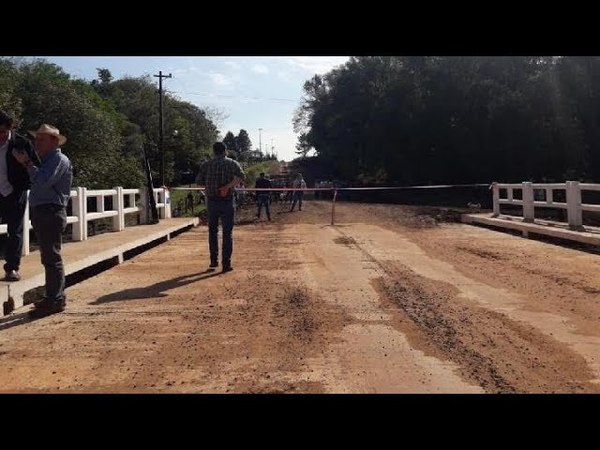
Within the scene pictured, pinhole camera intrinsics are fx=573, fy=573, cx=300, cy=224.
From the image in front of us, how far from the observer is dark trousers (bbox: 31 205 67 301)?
5430mm

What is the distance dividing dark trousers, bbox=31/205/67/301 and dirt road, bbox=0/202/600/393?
396 mm

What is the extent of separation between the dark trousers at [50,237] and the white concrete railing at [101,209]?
1.93m

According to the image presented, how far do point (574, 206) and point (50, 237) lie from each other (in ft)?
33.3

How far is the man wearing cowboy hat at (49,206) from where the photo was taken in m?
5.43

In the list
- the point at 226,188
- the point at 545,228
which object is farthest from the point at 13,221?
the point at 545,228

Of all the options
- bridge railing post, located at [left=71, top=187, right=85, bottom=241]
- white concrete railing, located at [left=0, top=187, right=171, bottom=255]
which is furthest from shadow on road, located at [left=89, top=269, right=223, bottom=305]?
bridge railing post, located at [left=71, top=187, right=85, bottom=241]

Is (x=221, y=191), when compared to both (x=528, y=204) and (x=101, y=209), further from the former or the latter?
(x=528, y=204)

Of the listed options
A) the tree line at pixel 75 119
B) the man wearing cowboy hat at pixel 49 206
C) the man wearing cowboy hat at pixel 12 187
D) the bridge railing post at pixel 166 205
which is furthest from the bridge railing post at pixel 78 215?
the tree line at pixel 75 119

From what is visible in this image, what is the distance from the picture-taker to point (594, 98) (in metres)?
40.8
